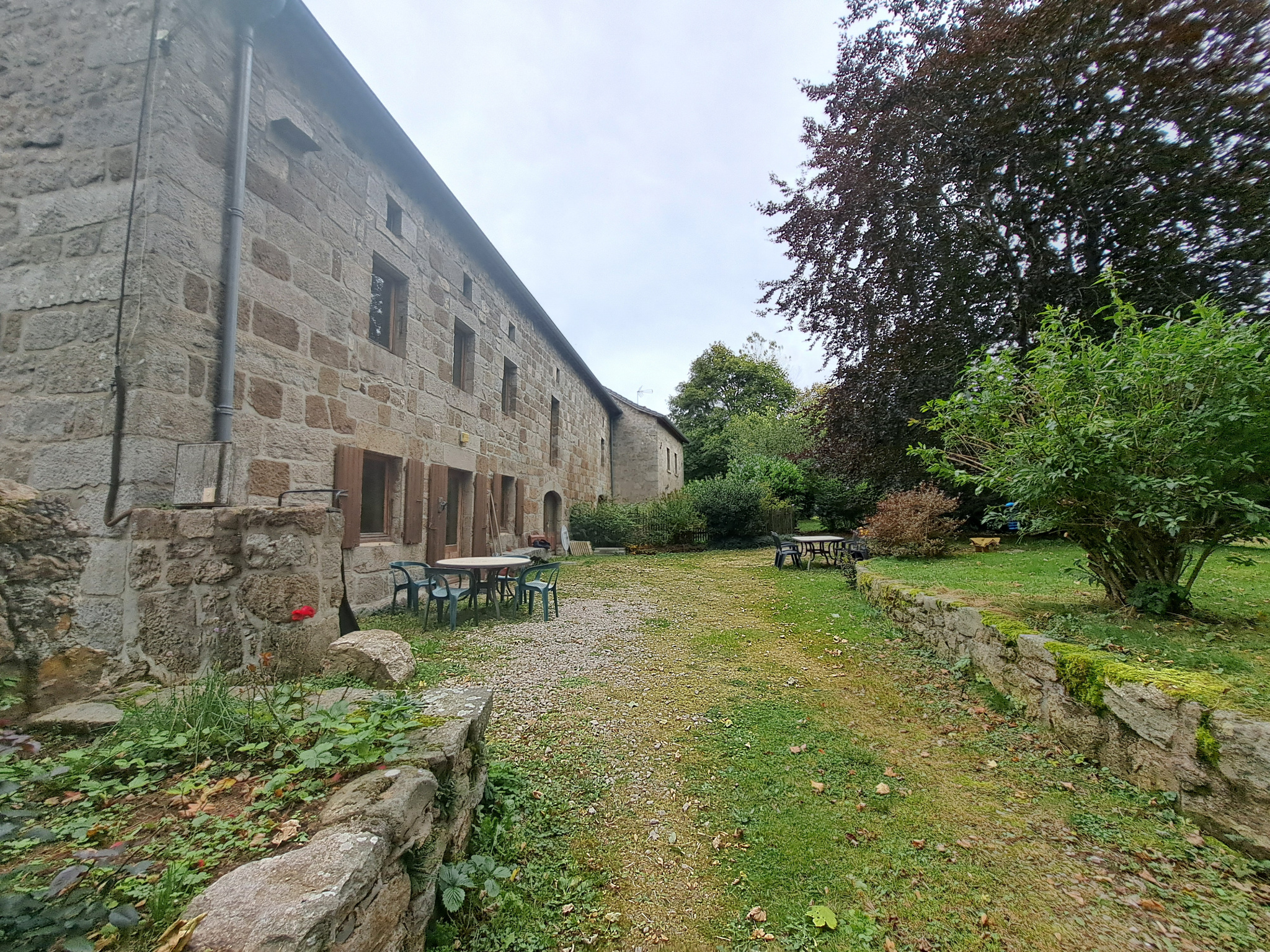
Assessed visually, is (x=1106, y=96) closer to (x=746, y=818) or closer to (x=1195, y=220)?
(x=1195, y=220)

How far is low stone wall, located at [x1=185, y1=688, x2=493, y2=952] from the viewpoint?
1151 millimetres

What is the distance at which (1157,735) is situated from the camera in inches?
101

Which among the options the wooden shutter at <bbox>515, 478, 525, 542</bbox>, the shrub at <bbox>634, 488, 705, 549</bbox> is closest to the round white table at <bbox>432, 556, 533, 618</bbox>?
the wooden shutter at <bbox>515, 478, 525, 542</bbox>

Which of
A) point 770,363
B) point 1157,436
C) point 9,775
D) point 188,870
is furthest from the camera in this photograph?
point 770,363

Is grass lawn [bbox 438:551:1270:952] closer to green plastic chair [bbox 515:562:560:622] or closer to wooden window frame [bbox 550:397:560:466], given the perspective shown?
green plastic chair [bbox 515:562:560:622]

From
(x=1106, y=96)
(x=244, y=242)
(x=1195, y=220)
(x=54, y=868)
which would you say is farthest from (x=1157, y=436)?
(x=1106, y=96)

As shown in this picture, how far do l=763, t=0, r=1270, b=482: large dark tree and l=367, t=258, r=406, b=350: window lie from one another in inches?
300

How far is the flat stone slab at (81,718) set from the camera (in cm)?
214

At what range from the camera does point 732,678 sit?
449 centimetres

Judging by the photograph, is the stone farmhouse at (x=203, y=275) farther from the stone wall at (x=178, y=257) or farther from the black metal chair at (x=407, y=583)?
the black metal chair at (x=407, y=583)

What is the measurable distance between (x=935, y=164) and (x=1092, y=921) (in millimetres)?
10669

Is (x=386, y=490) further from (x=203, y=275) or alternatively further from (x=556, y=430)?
(x=556, y=430)

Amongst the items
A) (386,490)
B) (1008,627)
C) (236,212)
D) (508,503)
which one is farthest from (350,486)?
(1008,627)

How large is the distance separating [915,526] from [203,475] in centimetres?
873
